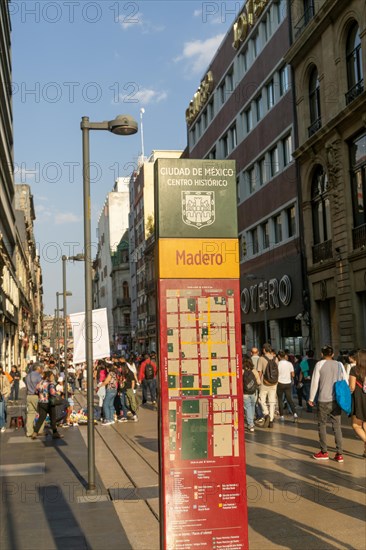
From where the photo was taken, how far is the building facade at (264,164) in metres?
33.9

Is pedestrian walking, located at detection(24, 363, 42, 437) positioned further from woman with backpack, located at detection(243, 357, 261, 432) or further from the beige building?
the beige building

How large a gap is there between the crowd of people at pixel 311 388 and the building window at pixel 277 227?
34.2ft

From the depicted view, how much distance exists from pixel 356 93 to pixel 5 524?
2195 centimetres

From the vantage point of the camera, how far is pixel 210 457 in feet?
18.4

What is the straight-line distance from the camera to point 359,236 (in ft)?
85.0

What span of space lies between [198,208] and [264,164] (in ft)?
111

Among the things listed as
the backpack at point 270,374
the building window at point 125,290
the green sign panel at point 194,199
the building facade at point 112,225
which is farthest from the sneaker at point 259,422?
the building facade at point 112,225

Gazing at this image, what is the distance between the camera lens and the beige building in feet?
85.4

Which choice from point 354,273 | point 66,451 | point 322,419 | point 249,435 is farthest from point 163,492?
point 354,273

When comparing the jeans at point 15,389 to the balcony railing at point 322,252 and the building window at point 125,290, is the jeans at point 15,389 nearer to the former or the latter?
the balcony railing at point 322,252

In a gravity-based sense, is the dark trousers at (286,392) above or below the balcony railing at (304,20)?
below

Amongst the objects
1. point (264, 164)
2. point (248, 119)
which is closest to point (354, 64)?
point (264, 164)

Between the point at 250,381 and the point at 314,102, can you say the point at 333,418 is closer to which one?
the point at 250,381

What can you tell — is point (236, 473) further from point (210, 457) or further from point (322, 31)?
point (322, 31)
